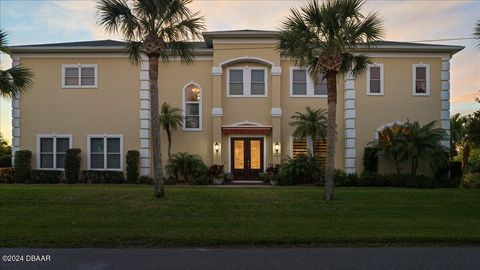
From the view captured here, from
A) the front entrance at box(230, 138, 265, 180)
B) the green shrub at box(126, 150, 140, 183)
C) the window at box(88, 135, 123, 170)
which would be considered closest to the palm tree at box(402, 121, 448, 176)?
the front entrance at box(230, 138, 265, 180)

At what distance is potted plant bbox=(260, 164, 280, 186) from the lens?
24.0m

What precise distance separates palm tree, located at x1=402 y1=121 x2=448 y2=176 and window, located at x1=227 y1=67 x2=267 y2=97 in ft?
24.0

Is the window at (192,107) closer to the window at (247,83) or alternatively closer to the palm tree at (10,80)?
the window at (247,83)

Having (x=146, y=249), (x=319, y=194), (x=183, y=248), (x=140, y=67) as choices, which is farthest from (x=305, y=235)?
(x=140, y=67)

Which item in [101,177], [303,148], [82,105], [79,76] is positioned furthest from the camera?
[79,76]

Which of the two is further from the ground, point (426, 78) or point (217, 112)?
point (426, 78)

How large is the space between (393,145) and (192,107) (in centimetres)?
1007

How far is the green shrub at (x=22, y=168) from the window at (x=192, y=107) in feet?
26.3

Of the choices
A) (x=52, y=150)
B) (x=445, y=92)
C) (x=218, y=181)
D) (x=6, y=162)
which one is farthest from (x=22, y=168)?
(x=445, y=92)

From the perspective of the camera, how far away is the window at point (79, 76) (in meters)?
25.8

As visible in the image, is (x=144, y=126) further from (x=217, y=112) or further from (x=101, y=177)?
(x=217, y=112)

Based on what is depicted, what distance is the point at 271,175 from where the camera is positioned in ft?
79.4

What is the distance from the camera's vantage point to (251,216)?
13.4 meters

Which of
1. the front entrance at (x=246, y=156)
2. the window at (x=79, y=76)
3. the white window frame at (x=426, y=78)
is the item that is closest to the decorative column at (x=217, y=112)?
the front entrance at (x=246, y=156)
